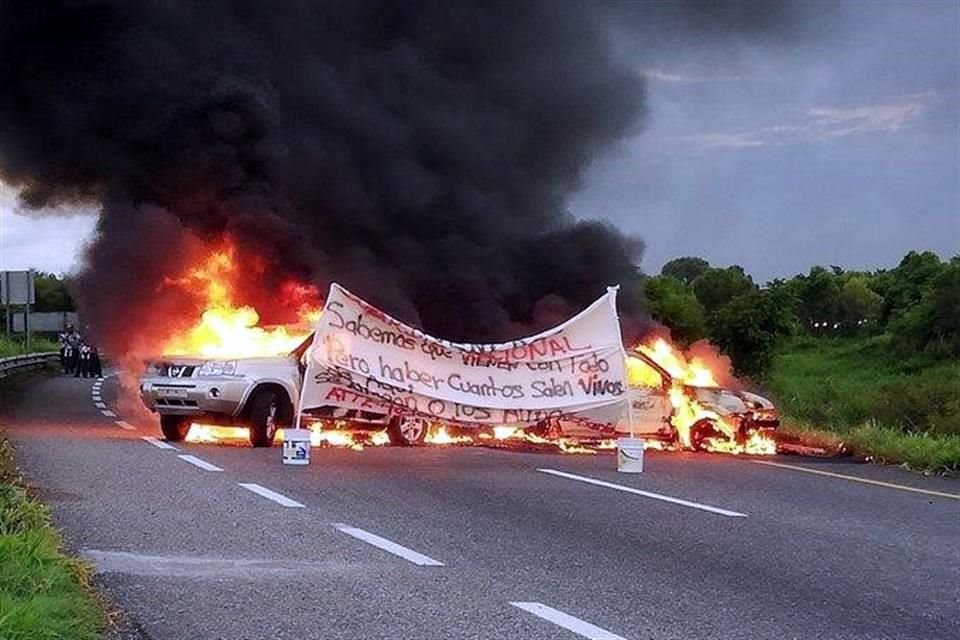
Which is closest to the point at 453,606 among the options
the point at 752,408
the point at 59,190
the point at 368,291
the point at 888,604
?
the point at 888,604

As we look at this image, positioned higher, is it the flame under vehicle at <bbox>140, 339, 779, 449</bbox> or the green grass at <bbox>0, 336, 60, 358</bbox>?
the green grass at <bbox>0, 336, 60, 358</bbox>

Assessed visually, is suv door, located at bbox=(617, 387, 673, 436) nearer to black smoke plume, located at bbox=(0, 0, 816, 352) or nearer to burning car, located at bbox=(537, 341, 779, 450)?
burning car, located at bbox=(537, 341, 779, 450)

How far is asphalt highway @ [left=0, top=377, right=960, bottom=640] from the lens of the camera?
6.45 m

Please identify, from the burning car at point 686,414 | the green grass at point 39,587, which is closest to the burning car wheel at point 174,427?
the burning car at point 686,414

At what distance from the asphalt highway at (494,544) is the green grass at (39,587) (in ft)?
1.14

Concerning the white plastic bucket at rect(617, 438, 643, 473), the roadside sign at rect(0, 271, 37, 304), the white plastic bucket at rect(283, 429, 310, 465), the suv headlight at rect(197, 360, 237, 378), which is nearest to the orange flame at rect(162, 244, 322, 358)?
the suv headlight at rect(197, 360, 237, 378)

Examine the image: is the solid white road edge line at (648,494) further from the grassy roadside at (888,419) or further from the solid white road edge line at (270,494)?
the grassy roadside at (888,419)

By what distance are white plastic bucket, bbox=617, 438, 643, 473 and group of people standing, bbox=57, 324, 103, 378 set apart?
80.1ft

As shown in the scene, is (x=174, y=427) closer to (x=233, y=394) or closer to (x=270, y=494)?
(x=233, y=394)

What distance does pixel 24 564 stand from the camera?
5953mm

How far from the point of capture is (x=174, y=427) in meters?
15.1

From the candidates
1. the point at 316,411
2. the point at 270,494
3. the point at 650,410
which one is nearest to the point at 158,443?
the point at 316,411

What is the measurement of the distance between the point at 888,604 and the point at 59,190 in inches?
785

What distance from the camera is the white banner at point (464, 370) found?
1483 cm
